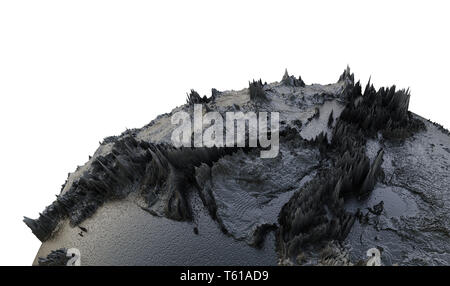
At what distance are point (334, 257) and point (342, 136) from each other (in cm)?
466

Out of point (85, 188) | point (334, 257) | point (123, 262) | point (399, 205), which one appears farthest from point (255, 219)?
point (85, 188)

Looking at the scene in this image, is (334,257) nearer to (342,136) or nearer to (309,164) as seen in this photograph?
(309,164)

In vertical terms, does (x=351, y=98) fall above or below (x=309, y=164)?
above

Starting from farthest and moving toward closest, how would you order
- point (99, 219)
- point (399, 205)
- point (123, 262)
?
point (99, 219) → point (399, 205) → point (123, 262)

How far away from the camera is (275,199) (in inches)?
366

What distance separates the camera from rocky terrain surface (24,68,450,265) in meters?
8.26

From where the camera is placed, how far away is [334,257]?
7629 mm

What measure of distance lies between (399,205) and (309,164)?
2.64 metres

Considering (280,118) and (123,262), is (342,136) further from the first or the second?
(123,262)

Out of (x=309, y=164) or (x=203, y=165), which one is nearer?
(x=203, y=165)

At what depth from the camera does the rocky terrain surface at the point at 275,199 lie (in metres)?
8.26
